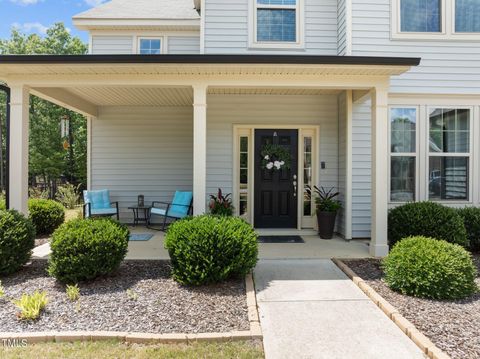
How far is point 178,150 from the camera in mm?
8398

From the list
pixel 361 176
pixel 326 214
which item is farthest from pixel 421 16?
pixel 326 214

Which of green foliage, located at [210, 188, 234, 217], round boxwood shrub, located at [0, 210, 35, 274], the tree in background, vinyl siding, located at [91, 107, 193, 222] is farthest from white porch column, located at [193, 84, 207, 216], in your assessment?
the tree in background

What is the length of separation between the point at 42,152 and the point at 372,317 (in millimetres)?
19038

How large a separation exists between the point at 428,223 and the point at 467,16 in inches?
168

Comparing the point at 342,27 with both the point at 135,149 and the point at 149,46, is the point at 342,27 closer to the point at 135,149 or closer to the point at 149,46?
the point at 149,46

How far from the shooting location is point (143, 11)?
9.45m

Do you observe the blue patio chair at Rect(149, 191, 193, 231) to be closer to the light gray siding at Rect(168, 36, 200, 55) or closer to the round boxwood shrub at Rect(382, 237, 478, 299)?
the light gray siding at Rect(168, 36, 200, 55)

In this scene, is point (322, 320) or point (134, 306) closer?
point (322, 320)

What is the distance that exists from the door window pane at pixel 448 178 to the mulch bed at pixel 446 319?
3303mm

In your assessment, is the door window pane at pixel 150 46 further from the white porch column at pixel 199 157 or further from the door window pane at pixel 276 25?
the white porch column at pixel 199 157

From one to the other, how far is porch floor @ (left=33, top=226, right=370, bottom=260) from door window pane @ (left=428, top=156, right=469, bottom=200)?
1.82 meters

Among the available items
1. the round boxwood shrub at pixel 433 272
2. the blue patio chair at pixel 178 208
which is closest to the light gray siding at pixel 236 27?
the blue patio chair at pixel 178 208

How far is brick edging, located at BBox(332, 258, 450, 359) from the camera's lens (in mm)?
2716

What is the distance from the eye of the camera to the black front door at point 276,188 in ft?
24.5
